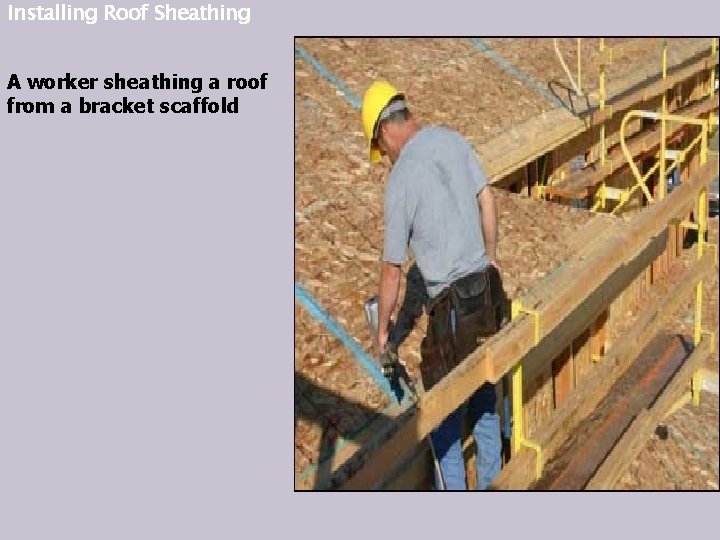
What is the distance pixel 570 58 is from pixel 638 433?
4.91 m

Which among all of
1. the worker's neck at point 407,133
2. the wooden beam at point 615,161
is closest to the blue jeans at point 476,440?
the worker's neck at point 407,133

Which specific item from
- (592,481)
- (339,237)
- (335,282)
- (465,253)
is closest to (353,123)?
(339,237)

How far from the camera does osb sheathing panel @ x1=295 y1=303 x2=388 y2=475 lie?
4.62 metres

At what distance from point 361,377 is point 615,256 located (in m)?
2.54

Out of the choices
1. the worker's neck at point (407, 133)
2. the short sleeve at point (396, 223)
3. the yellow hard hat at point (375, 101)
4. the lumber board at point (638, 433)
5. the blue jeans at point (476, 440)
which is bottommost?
the lumber board at point (638, 433)

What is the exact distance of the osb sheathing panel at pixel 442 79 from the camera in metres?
8.16

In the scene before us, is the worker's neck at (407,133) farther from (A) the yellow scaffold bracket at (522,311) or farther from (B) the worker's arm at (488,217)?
(A) the yellow scaffold bracket at (522,311)

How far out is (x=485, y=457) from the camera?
6.08 m

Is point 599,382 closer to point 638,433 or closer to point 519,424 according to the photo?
point 638,433

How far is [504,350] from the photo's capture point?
529 centimetres

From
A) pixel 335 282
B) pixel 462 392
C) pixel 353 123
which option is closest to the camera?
pixel 462 392

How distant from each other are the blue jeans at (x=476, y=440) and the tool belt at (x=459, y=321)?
406mm

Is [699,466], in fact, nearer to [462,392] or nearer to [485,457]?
[485,457]

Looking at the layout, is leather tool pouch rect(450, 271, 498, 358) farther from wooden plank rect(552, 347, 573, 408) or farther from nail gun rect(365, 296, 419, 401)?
wooden plank rect(552, 347, 573, 408)
